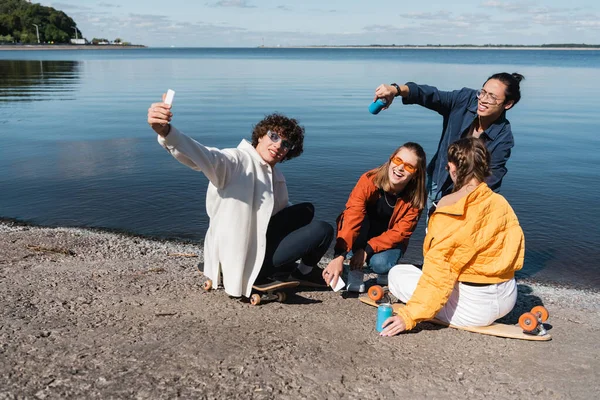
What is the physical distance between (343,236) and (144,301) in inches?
82.0

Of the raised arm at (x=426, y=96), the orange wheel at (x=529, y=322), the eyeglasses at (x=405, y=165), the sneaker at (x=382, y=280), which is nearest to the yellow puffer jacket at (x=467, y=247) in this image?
the orange wheel at (x=529, y=322)

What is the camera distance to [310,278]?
565 centimetres

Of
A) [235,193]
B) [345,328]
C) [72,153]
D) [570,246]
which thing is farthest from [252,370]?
[72,153]

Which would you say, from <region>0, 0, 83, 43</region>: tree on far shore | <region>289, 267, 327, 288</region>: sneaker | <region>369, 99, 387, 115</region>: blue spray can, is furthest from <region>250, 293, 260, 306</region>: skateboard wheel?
<region>0, 0, 83, 43</region>: tree on far shore

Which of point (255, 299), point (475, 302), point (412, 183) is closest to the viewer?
point (475, 302)

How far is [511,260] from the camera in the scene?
4.27 metres

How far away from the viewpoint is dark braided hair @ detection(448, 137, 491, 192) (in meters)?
4.22

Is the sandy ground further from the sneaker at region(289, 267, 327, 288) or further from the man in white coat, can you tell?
the man in white coat

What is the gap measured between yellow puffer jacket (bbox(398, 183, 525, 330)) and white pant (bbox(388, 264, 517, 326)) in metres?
0.13

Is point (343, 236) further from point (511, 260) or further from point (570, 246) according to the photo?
point (570, 246)

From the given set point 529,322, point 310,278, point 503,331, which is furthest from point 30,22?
point 529,322

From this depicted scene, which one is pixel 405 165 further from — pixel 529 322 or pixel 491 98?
pixel 529 322

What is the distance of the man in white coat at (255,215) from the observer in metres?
4.56

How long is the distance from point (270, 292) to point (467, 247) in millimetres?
1944
